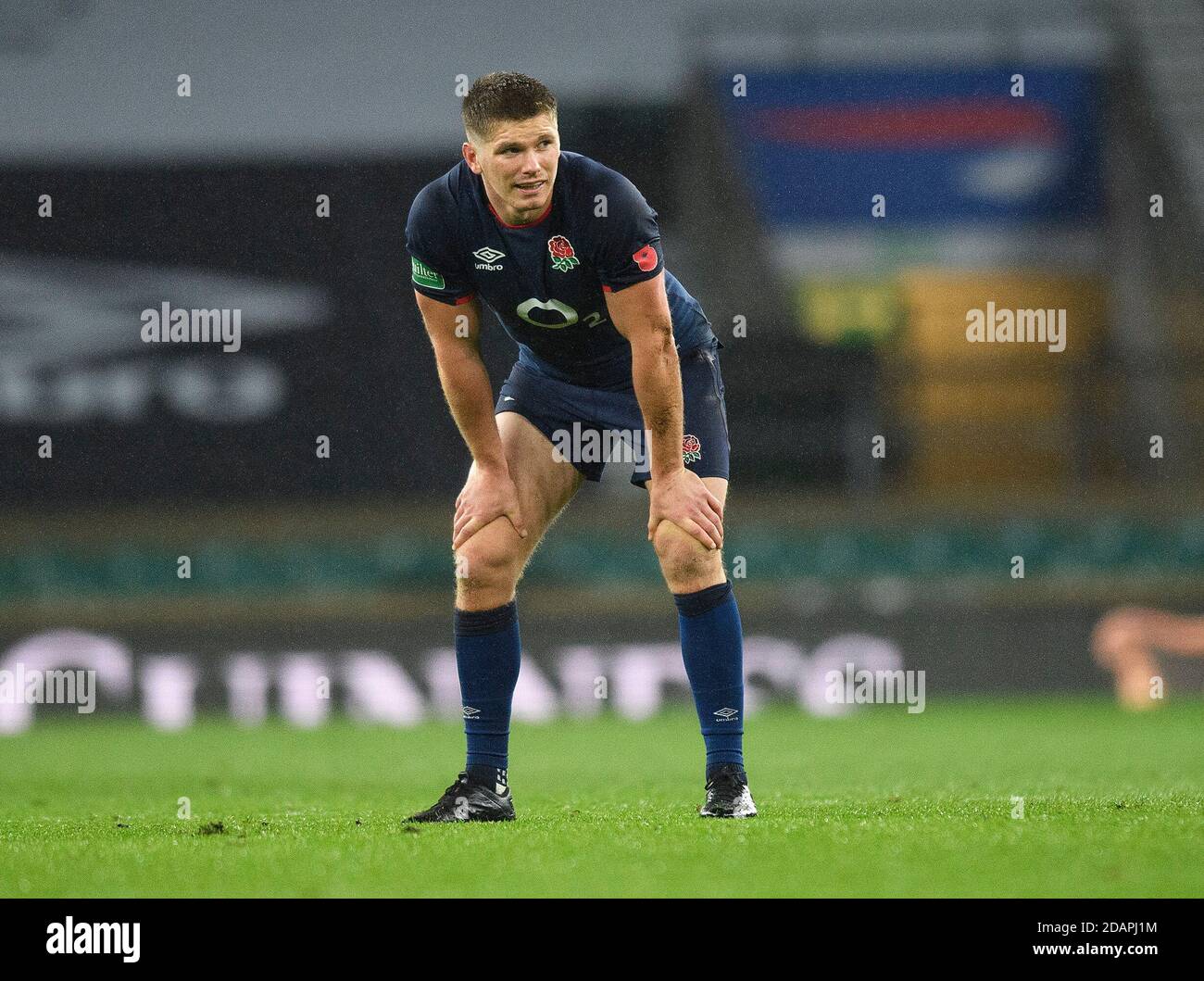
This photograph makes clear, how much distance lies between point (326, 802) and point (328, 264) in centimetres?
967

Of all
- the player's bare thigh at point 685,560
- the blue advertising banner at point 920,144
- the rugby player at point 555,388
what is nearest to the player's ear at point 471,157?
the rugby player at point 555,388

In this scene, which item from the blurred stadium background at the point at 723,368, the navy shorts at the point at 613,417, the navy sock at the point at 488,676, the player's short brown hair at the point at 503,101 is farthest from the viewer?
the blurred stadium background at the point at 723,368

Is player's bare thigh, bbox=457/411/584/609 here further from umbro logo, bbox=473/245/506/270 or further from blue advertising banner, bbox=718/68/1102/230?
blue advertising banner, bbox=718/68/1102/230

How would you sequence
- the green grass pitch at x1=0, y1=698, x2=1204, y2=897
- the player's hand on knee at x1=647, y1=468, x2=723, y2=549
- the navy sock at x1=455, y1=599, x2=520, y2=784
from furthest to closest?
the navy sock at x1=455, y1=599, x2=520, y2=784
the player's hand on knee at x1=647, y1=468, x2=723, y2=549
the green grass pitch at x1=0, y1=698, x2=1204, y2=897

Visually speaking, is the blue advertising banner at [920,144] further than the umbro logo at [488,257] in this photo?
Yes

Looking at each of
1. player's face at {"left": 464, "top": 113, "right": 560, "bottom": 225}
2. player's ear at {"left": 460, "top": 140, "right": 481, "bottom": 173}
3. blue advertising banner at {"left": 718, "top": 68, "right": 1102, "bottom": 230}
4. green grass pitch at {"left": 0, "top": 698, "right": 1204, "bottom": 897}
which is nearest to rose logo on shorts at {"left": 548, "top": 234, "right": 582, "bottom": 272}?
player's face at {"left": 464, "top": 113, "right": 560, "bottom": 225}

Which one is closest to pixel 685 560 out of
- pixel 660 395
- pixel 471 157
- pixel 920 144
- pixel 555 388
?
pixel 660 395

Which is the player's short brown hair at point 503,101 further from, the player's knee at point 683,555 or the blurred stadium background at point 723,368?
the blurred stadium background at point 723,368

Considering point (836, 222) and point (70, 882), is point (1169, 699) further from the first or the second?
point (70, 882)

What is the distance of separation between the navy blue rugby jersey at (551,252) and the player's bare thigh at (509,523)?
10.6 inches

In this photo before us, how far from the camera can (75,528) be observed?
12.6 meters

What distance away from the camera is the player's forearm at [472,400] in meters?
4.53

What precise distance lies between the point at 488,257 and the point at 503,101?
44cm

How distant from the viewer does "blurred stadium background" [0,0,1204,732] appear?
11.7 m
